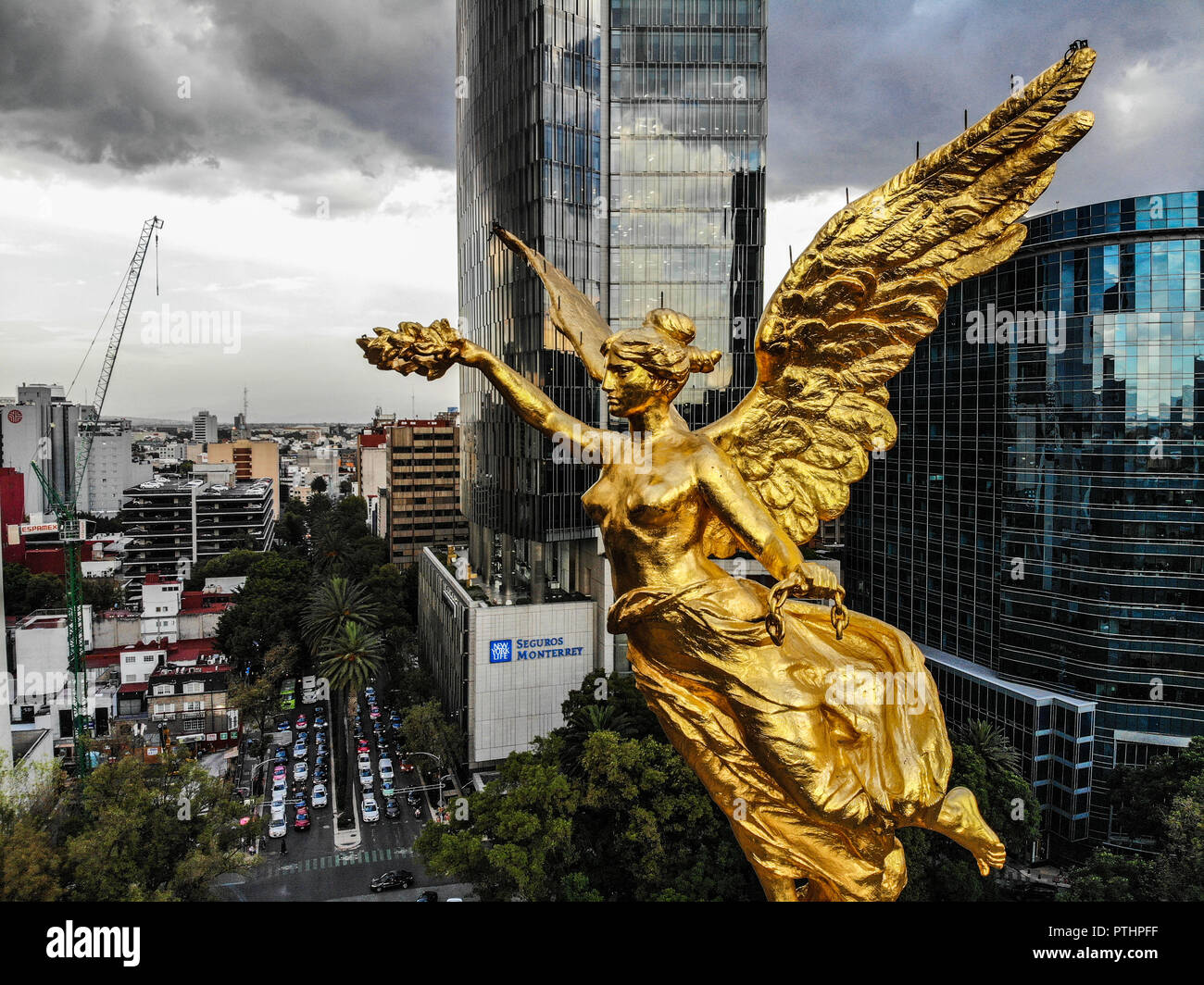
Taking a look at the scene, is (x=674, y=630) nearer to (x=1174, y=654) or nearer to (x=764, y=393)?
(x=764, y=393)

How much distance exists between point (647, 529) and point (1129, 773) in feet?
86.4

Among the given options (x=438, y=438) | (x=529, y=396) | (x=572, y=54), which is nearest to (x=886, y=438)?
(x=529, y=396)

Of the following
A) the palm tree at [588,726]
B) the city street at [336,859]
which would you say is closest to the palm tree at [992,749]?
the palm tree at [588,726]

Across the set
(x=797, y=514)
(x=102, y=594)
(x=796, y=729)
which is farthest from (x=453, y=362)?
(x=102, y=594)

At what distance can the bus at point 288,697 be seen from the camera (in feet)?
136

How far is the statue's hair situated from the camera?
5445 mm

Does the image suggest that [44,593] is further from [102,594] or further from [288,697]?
[288,697]

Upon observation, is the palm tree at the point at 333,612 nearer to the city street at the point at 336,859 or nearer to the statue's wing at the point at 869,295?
the city street at the point at 336,859

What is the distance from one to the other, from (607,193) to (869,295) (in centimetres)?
2897

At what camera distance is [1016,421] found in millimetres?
28266

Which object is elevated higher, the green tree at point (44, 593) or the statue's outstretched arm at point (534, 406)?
the statue's outstretched arm at point (534, 406)

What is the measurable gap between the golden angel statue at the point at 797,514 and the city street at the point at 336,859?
21416 millimetres

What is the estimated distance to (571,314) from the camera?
6.31m

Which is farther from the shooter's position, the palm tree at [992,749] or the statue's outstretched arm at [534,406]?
the palm tree at [992,749]
